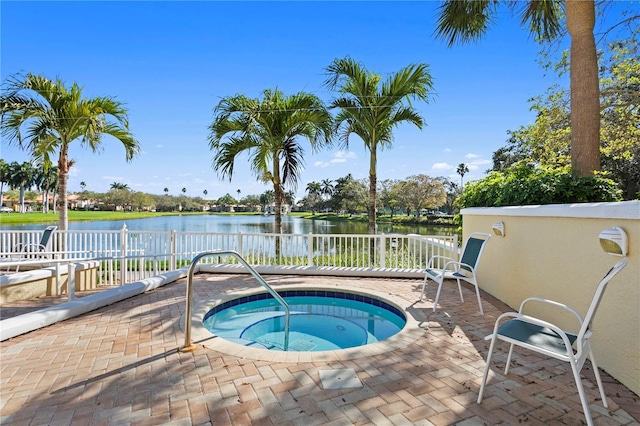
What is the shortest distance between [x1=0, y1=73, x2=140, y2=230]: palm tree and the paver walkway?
5781 mm

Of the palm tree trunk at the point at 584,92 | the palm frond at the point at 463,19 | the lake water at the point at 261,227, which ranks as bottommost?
the lake water at the point at 261,227

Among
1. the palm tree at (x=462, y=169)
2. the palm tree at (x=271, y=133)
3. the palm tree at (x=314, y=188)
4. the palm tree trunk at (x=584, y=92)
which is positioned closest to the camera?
the palm tree trunk at (x=584, y=92)

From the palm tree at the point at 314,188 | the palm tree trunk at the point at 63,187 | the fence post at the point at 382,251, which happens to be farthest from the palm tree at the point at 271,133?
the palm tree at the point at 314,188

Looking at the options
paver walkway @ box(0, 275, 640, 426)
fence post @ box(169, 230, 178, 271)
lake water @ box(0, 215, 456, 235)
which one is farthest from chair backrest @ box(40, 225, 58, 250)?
lake water @ box(0, 215, 456, 235)

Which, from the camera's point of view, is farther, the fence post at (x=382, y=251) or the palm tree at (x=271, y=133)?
the palm tree at (x=271, y=133)

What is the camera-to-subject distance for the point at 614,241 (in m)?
2.29

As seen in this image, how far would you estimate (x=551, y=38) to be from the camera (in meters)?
6.74

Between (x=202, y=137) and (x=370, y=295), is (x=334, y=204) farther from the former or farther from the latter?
(x=370, y=295)

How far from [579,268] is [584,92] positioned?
11.8 feet

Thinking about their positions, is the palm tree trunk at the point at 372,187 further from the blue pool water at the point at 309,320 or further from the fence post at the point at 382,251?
the blue pool water at the point at 309,320

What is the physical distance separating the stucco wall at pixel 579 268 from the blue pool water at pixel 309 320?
1660 millimetres

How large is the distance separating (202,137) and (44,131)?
3.54 m

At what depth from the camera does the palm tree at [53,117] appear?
683 centimetres

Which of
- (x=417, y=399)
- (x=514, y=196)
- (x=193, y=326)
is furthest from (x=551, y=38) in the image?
(x=193, y=326)
